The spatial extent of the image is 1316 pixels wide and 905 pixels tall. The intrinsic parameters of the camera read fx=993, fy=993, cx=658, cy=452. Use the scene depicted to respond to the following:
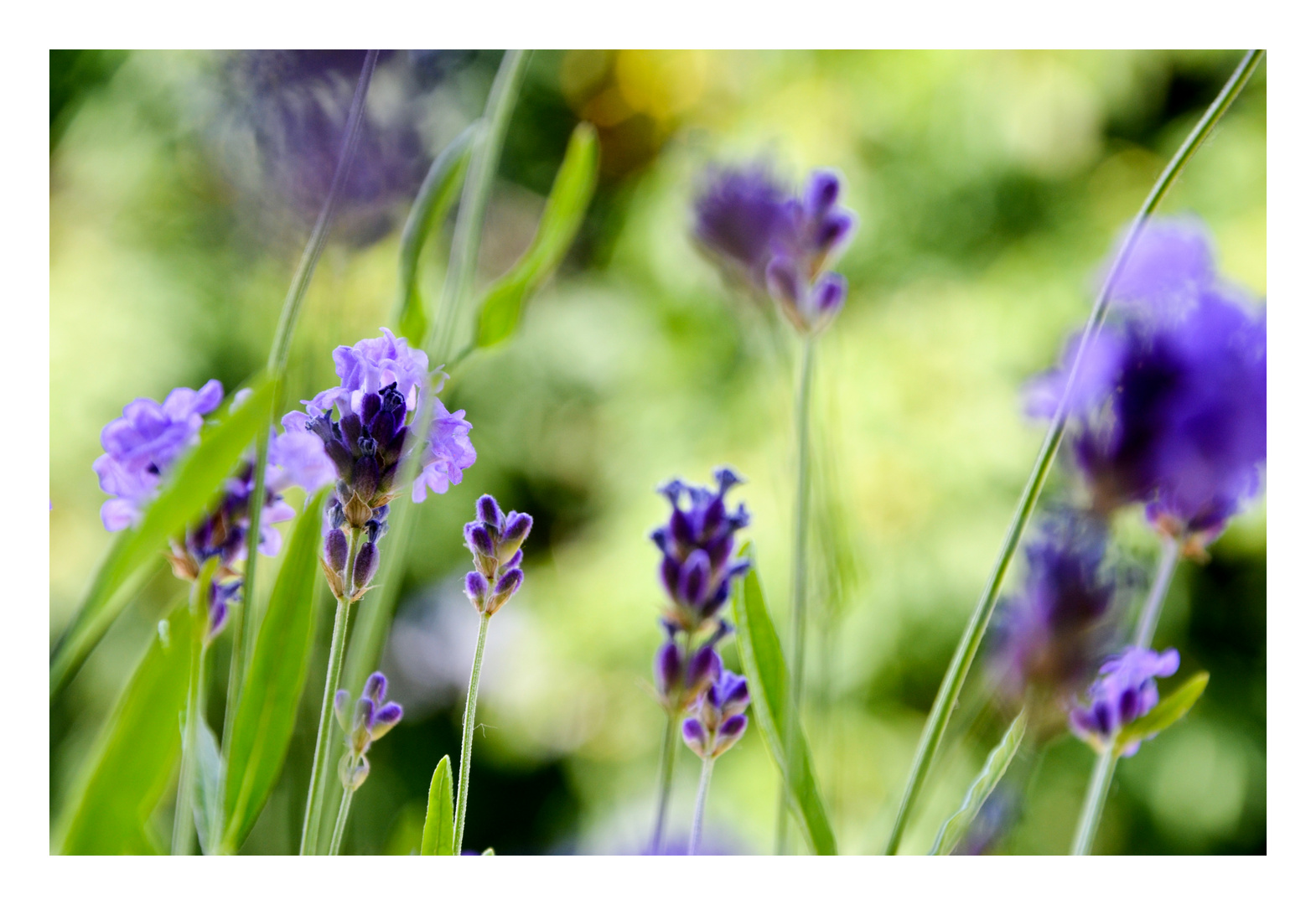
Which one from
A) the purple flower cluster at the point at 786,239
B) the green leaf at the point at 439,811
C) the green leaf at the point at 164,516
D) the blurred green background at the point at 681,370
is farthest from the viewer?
the blurred green background at the point at 681,370

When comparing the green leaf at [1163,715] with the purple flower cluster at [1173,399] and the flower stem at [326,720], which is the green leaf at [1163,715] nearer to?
the purple flower cluster at [1173,399]

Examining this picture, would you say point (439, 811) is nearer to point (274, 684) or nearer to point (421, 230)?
point (274, 684)

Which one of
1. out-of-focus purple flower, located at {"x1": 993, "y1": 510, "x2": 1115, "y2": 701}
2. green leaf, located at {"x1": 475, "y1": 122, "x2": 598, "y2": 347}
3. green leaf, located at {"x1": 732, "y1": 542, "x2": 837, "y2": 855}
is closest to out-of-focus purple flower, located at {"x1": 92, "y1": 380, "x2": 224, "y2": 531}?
green leaf, located at {"x1": 475, "y1": 122, "x2": 598, "y2": 347}

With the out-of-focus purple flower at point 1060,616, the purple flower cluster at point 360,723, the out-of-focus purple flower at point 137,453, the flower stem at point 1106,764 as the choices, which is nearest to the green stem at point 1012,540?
the out-of-focus purple flower at point 1060,616

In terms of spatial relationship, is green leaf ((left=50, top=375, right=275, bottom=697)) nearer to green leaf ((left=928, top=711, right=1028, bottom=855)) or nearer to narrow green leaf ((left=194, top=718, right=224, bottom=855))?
narrow green leaf ((left=194, top=718, right=224, bottom=855))
